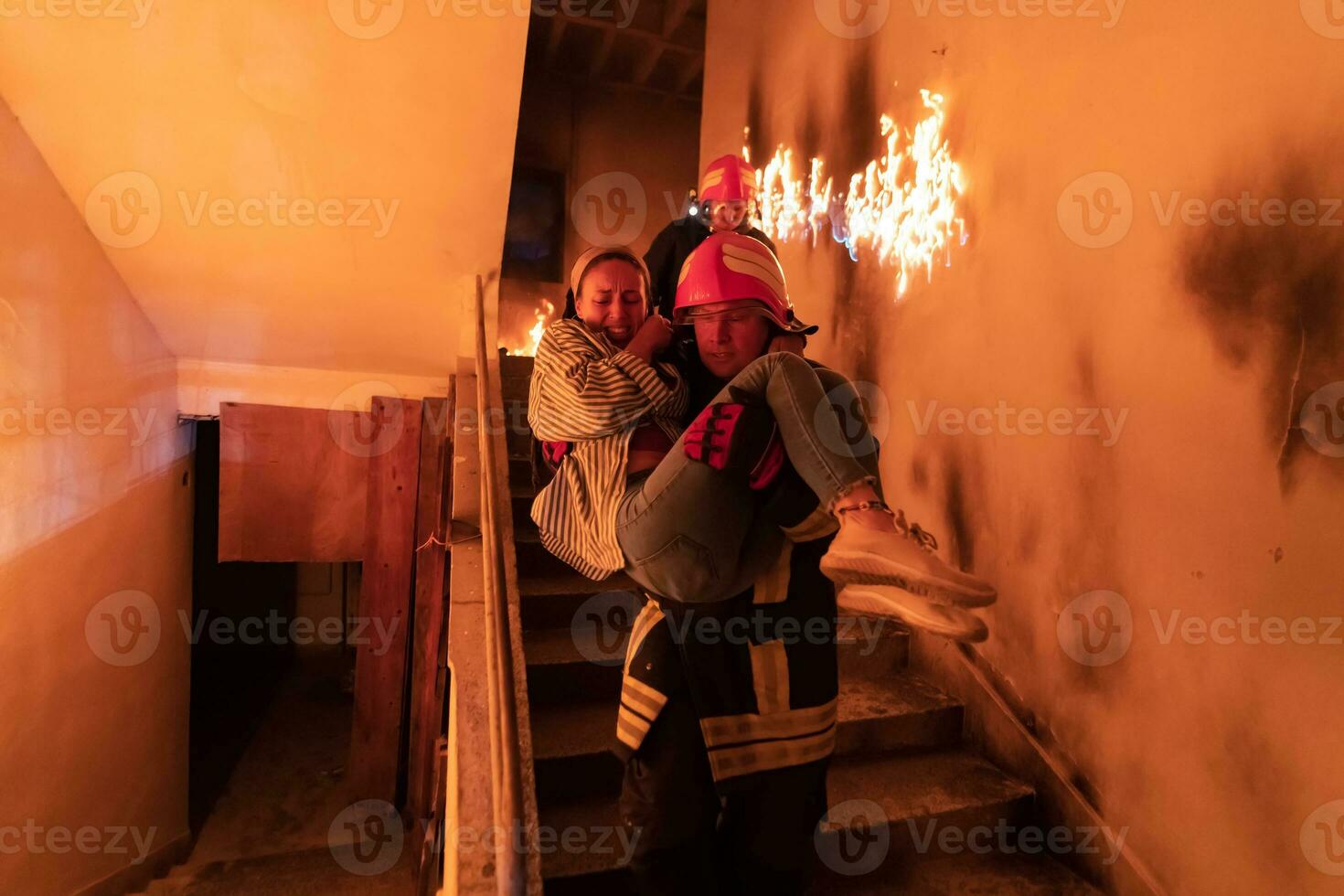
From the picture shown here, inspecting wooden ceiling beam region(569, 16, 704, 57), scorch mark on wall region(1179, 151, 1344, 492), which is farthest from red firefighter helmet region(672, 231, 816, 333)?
wooden ceiling beam region(569, 16, 704, 57)

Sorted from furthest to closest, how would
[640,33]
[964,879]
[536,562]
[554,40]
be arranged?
[554,40] < [640,33] < [536,562] < [964,879]

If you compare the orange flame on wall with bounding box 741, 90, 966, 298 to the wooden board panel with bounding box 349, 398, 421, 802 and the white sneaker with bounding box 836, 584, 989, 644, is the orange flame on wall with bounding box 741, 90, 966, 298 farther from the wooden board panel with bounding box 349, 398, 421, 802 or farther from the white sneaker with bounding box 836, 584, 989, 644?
the wooden board panel with bounding box 349, 398, 421, 802

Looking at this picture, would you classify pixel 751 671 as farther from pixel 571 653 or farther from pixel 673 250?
pixel 673 250

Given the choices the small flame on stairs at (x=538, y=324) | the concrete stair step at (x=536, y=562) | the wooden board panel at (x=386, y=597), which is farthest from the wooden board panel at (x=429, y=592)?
the small flame on stairs at (x=538, y=324)

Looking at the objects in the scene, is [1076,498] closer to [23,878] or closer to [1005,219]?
[1005,219]

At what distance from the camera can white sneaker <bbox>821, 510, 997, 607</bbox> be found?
3.63 ft

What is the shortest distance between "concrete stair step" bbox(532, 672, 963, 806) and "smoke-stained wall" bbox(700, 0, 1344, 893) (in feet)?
1.09

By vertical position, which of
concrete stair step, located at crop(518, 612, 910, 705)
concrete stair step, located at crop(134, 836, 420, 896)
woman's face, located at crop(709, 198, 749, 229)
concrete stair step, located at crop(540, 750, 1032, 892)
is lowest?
concrete stair step, located at crop(134, 836, 420, 896)

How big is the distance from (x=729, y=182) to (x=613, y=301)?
1.64 metres

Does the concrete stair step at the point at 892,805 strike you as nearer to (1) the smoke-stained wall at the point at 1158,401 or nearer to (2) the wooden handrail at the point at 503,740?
(1) the smoke-stained wall at the point at 1158,401

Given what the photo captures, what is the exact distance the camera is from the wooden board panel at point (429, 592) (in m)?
3.94

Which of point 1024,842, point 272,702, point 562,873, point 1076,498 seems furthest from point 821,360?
point 272,702

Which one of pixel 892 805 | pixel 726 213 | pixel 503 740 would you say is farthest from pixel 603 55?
pixel 503 740

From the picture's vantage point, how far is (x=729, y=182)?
286 centimetres
